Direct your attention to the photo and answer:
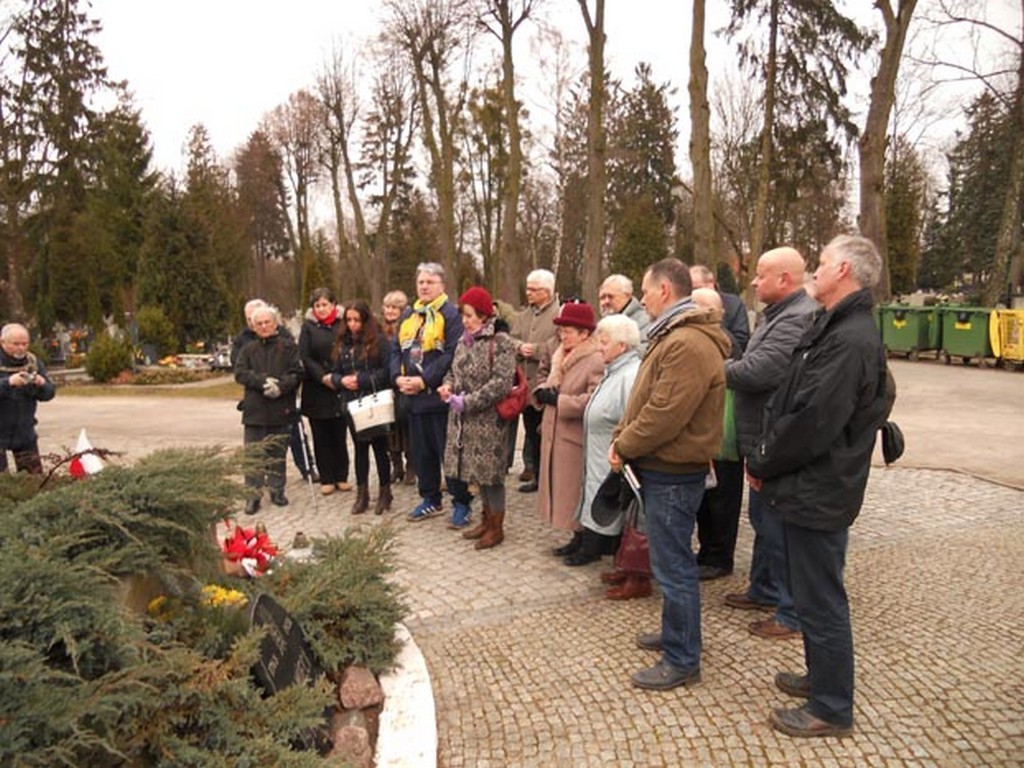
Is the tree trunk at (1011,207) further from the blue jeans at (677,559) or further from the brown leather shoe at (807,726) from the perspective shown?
the brown leather shoe at (807,726)

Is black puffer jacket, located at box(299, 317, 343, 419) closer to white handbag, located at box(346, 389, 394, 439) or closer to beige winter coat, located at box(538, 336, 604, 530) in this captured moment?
white handbag, located at box(346, 389, 394, 439)

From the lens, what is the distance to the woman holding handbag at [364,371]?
255 inches

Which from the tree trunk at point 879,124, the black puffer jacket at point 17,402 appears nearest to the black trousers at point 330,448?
the black puffer jacket at point 17,402

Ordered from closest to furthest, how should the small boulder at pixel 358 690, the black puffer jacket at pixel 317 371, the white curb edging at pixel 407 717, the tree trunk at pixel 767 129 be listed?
the white curb edging at pixel 407 717 < the small boulder at pixel 358 690 < the black puffer jacket at pixel 317 371 < the tree trunk at pixel 767 129

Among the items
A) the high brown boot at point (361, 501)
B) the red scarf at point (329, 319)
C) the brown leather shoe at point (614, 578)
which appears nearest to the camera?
the brown leather shoe at point (614, 578)

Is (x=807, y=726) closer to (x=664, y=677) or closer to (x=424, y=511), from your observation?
(x=664, y=677)

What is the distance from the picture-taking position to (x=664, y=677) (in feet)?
11.3

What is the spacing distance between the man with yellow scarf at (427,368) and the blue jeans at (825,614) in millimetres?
3382

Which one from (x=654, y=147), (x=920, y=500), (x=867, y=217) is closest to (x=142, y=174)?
(x=654, y=147)

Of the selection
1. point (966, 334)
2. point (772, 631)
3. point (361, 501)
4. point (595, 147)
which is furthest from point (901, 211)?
point (772, 631)

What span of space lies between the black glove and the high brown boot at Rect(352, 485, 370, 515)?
2063 millimetres

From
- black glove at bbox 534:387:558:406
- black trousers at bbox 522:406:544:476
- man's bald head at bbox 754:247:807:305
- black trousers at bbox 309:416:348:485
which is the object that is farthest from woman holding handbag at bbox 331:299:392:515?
man's bald head at bbox 754:247:807:305

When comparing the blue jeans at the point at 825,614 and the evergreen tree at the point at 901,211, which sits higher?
the evergreen tree at the point at 901,211

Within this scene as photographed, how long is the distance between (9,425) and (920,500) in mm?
7799
